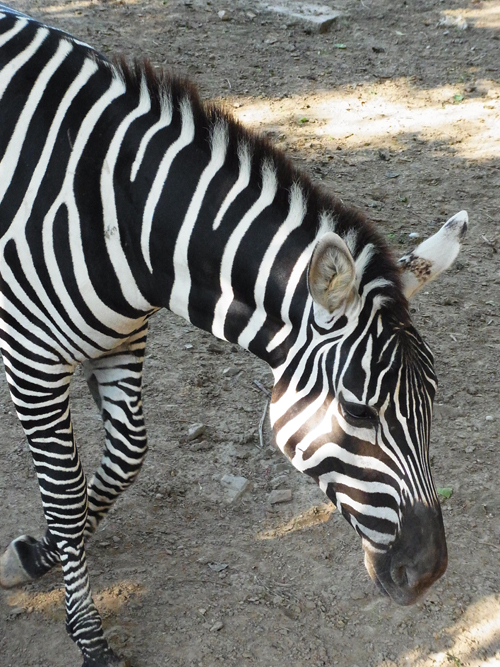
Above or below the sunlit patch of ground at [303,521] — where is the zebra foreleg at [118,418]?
above

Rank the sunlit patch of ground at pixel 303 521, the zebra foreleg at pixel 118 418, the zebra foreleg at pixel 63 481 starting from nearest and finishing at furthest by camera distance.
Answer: the zebra foreleg at pixel 63 481
the zebra foreleg at pixel 118 418
the sunlit patch of ground at pixel 303 521

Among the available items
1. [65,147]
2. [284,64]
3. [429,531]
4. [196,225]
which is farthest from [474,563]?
[284,64]

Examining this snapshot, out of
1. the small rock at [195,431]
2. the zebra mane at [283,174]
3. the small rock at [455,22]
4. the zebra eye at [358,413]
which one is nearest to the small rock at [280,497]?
the small rock at [195,431]

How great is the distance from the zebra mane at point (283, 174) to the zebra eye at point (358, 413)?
0.33 meters

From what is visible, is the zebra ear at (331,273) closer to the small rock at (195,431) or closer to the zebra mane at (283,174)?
the zebra mane at (283,174)

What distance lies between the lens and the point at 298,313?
2.87 metres

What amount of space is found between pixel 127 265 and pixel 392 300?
123 cm

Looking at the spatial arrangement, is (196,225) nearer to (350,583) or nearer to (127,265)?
(127,265)

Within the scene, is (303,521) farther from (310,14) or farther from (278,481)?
(310,14)

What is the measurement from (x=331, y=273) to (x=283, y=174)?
0.62 meters

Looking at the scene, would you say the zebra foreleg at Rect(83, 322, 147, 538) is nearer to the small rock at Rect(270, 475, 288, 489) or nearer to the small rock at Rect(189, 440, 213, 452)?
the small rock at Rect(189, 440, 213, 452)

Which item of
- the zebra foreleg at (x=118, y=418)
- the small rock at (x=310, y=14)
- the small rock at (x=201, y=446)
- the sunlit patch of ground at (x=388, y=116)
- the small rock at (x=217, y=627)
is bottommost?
the small rock at (x=217, y=627)

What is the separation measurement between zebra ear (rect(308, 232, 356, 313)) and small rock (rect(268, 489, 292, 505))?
237cm

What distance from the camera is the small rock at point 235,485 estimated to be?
4824 millimetres
